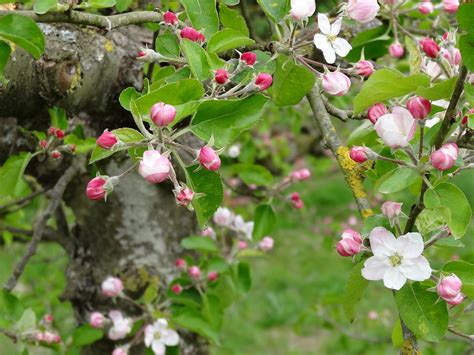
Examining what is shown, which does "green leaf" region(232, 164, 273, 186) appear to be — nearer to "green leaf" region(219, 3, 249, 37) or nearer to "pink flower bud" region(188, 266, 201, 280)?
"pink flower bud" region(188, 266, 201, 280)

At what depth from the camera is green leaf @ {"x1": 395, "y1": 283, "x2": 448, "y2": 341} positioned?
3.32 feet

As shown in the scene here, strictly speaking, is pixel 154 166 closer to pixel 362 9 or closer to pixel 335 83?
pixel 335 83

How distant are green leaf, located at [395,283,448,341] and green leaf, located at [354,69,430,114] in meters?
0.30

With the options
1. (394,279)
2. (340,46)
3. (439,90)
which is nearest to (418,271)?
(394,279)

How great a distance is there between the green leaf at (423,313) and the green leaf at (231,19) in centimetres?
53

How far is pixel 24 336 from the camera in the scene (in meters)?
1.69

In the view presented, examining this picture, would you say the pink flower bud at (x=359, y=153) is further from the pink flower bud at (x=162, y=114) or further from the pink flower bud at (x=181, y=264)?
the pink flower bud at (x=181, y=264)

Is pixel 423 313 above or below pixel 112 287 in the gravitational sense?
above

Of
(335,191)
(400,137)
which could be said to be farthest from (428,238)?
(335,191)

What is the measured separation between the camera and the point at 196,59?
1.01 meters

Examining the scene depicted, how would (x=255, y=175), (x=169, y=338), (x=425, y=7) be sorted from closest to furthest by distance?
1. (x=425, y=7)
2. (x=169, y=338)
3. (x=255, y=175)

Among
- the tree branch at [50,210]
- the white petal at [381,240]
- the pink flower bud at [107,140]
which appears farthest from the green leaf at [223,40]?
the tree branch at [50,210]

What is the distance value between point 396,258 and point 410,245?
0.04 m

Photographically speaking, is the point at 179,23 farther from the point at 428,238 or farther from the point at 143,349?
the point at 143,349
